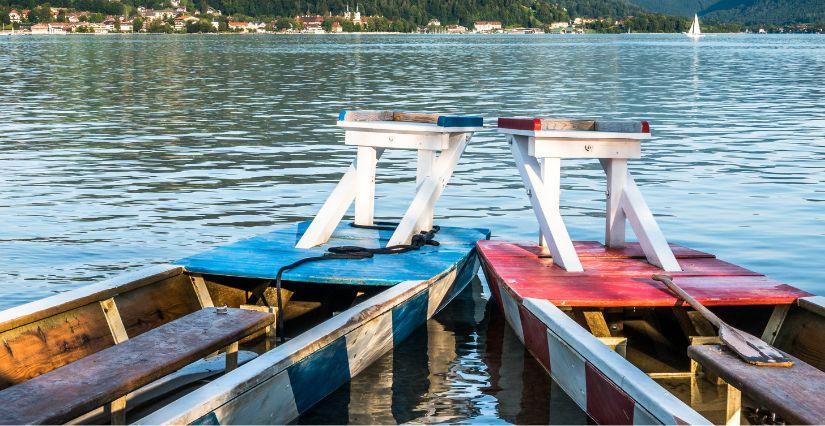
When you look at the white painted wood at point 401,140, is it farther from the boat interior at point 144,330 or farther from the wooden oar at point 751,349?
the wooden oar at point 751,349

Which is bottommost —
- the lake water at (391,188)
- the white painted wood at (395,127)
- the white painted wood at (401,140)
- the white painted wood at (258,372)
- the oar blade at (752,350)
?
the lake water at (391,188)

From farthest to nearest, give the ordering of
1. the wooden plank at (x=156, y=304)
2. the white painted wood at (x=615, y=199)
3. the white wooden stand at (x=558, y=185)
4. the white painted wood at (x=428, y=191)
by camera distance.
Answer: the white painted wood at (x=428, y=191) → the white painted wood at (x=615, y=199) → the white wooden stand at (x=558, y=185) → the wooden plank at (x=156, y=304)

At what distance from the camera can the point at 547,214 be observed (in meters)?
10.1

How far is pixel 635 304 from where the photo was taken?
8.60 metres

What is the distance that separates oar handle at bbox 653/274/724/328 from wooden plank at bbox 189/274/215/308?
3891 mm

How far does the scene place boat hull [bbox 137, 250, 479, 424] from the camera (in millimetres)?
6512

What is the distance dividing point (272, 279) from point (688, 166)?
14.8 metres

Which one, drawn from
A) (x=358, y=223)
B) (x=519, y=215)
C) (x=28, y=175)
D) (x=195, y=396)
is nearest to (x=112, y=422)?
(x=195, y=396)

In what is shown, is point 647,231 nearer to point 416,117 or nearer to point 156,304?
point 416,117

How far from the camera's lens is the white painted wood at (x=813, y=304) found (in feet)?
27.0

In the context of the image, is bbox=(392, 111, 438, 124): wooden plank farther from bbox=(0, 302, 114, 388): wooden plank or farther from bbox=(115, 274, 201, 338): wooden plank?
bbox=(0, 302, 114, 388): wooden plank

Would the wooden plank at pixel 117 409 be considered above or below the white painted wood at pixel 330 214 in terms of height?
below

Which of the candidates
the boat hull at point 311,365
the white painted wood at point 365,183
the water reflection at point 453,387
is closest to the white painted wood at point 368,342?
the boat hull at point 311,365

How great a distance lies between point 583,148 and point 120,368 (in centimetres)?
497
